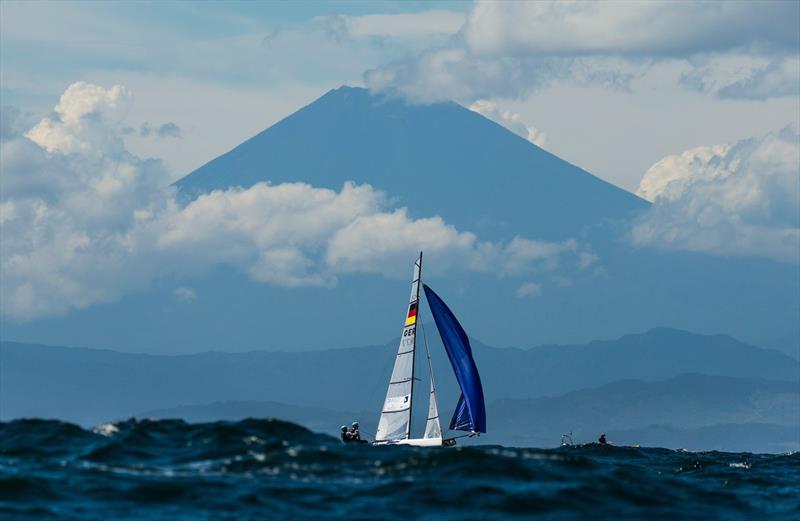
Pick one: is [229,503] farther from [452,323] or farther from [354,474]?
[452,323]

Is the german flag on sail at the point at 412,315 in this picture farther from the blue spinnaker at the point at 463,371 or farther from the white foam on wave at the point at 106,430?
the white foam on wave at the point at 106,430

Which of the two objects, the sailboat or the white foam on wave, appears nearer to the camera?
the white foam on wave

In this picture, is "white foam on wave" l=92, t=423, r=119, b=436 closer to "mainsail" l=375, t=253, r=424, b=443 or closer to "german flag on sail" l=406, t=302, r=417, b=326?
"mainsail" l=375, t=253, r=424, b=443

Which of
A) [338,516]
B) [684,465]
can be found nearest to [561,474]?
[338,516]

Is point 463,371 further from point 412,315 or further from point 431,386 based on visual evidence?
point 412,315

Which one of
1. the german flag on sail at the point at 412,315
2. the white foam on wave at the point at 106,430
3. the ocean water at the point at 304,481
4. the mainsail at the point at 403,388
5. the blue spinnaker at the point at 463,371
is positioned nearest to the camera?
the ocean water at the point at 304,481

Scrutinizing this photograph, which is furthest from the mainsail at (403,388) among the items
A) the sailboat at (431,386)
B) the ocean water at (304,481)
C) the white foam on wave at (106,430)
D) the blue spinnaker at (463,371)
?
the white foam on wave at (106,430)

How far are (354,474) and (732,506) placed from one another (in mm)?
14442

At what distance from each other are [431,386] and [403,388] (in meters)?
1.88

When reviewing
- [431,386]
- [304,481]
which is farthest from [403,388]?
[304,481]

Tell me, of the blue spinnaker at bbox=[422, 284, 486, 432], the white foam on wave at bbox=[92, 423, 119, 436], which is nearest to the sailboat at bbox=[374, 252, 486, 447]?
the blue spinnaker at bbox=[422, 284, 486, 432]

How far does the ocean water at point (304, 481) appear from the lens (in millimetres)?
48656

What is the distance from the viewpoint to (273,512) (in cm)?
4791

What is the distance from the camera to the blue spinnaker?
83500mm
